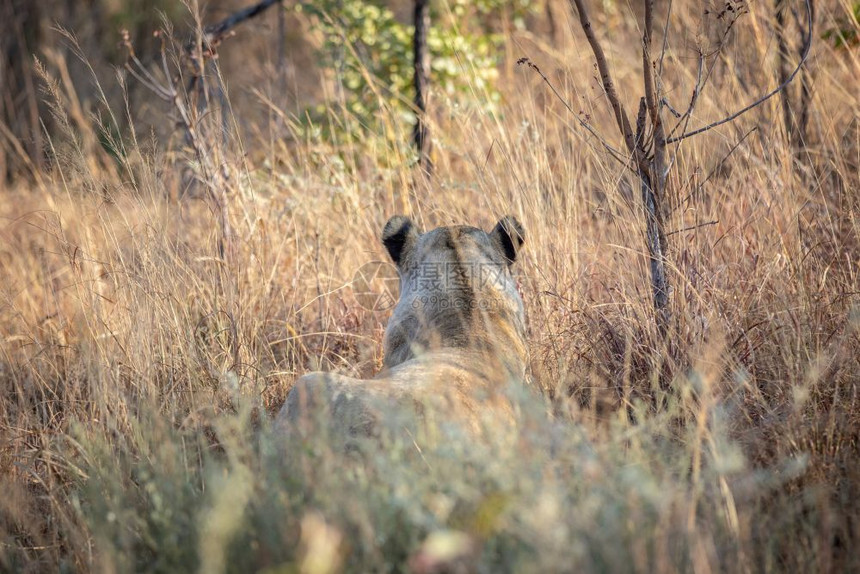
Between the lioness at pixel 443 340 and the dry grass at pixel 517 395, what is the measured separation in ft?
0.69

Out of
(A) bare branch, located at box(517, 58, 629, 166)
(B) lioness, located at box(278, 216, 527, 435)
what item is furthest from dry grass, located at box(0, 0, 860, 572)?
(B) lioness, located at box(278, 216, 527, 435)

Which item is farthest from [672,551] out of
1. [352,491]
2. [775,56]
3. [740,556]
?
[775,56]

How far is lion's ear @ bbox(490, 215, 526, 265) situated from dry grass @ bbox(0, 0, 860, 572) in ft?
0.88

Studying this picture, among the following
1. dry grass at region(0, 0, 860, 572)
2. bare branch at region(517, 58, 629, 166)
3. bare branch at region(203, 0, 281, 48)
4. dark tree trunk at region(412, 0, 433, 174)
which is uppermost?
bare branch at region(203, 0, 281, 48)

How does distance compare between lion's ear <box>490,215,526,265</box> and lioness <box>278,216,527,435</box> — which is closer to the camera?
lioness <box>278,216,527,435</box>

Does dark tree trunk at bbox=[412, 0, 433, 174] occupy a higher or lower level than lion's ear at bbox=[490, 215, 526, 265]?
higher

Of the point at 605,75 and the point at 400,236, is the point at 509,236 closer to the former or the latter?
the point at 400,236

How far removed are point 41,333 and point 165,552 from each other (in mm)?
3092

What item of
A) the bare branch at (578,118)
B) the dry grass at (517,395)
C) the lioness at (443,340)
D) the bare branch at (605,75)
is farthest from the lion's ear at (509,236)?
the bare branch at (605,75)

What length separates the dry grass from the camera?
2172 mm

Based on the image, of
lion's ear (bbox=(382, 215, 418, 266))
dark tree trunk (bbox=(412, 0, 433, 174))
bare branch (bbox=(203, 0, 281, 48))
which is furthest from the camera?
dark tree trunk (bbox=(412, 0, 433, 174))

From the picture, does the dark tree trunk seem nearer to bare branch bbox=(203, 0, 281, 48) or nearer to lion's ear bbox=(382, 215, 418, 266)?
bare branch bbox=(203, 0, 281, 48)

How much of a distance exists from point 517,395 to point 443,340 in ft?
4.37

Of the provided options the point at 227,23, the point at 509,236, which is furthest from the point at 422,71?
the point at 509,236
